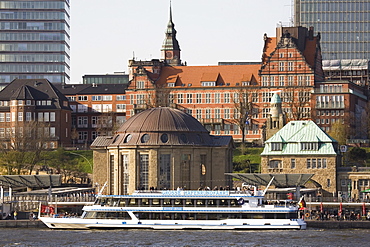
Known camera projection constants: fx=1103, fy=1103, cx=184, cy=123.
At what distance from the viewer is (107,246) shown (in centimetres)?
10400

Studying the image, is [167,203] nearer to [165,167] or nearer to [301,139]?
[165,167]

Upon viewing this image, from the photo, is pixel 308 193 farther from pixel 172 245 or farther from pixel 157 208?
pixel 172 245

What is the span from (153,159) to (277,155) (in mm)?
22857

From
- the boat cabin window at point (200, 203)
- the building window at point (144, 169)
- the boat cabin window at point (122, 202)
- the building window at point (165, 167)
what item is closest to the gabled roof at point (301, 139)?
the building window at point (165, 167)

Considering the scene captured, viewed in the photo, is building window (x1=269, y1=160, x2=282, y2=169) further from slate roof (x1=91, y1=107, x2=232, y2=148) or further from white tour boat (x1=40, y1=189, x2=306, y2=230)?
white tour boat (x1=40, y1=189, x2=306, y2=230)

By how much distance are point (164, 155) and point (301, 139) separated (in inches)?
952

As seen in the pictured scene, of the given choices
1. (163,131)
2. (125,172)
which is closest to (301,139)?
(163,131)

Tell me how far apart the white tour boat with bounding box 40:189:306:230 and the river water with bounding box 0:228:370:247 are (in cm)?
167

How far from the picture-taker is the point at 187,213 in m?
121

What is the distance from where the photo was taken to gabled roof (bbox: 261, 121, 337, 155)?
157 m

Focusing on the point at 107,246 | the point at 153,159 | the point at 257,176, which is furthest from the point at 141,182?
the point at 107,246

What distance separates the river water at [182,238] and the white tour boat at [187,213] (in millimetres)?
1670

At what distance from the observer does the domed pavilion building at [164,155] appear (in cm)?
14412

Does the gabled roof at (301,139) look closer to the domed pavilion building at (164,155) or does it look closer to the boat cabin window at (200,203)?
the domed pavilion building at (164,155)
